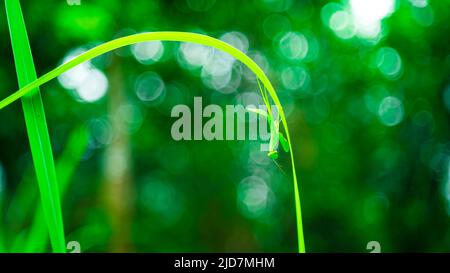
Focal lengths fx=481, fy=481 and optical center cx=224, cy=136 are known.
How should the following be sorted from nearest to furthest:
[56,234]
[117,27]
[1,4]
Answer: [56,234] < [117,27] < [1,4]

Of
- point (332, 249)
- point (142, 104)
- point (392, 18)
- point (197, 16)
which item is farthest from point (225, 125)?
point (332, 249)

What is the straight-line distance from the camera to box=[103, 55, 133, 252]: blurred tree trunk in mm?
759

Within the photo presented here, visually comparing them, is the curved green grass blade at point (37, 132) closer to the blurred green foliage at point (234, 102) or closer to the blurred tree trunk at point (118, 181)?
the blurred green foliage at point (234, 102)

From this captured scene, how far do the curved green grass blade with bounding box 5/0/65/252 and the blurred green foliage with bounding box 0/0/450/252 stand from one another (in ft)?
0.91

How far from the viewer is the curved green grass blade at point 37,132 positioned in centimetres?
25

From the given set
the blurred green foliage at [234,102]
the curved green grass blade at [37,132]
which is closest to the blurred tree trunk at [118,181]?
the blurred green foliage at [234,102]

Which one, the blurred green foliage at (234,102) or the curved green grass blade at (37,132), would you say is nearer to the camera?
the curved green grass blade at (37,132)

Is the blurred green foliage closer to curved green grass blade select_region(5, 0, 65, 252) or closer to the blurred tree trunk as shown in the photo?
the blurred tree trunk

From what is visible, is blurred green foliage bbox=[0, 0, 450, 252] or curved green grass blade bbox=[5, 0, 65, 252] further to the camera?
blurred green foliage bbox=[0, 0, 450, 252]

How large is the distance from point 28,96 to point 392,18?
2.23ft

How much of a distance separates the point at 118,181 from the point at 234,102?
0.34m

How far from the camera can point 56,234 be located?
0.27m

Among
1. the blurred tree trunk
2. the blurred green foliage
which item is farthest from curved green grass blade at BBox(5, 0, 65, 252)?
the blurred tree trunk
